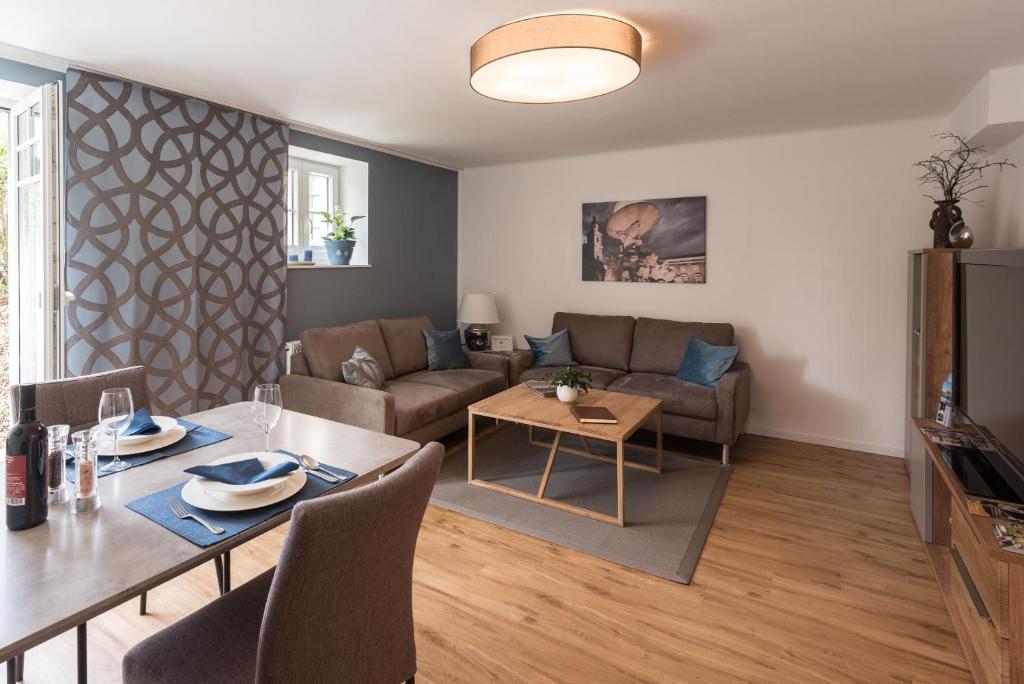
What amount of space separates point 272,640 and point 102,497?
60 cm

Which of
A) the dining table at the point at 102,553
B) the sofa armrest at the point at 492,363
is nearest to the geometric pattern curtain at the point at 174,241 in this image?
the sofa armrest at the point at 492,363

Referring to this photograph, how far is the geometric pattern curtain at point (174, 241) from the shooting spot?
2867mm

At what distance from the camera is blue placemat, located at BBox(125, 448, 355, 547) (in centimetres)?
112

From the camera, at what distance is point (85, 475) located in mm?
1203

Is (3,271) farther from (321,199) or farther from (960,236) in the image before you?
(960,236)

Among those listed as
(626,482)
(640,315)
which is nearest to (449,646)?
(626,482)

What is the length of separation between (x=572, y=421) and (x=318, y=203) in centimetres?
287

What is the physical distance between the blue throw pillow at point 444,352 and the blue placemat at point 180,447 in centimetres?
262

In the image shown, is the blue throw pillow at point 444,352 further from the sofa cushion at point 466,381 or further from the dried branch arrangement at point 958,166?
the dried branch arrangement at point 958,166

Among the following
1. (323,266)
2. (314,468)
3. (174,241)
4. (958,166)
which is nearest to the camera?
(314,468)

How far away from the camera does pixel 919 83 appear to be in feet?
9.70

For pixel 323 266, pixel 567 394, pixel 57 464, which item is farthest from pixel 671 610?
pixel 323 266

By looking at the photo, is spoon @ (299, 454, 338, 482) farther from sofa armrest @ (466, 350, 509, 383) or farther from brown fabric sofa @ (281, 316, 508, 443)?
sofa armrest @ (466, 350, 509, 383)

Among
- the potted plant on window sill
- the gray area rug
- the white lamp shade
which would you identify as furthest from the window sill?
the gray area rug
